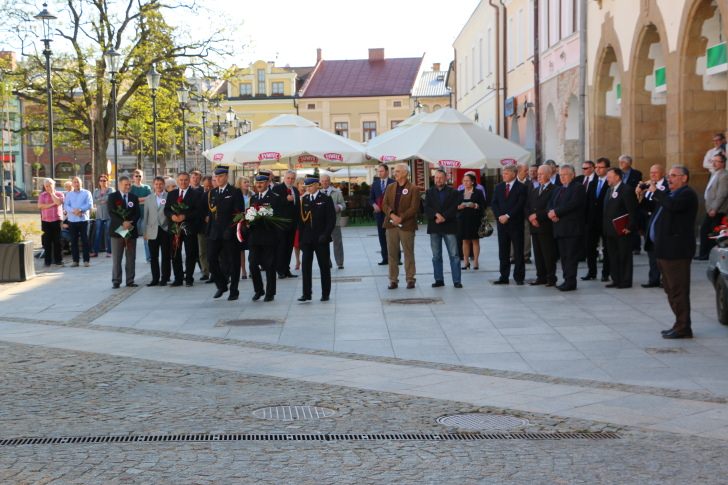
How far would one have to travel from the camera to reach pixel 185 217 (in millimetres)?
17234

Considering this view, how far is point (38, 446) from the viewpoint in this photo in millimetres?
6859

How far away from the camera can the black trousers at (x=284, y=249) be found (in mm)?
15922

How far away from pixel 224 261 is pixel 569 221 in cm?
506

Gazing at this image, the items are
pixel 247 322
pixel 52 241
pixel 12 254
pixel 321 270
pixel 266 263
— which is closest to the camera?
pixel 247 322

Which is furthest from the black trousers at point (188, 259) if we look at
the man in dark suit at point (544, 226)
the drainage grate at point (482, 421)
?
the drainage grate at point (482, 421)

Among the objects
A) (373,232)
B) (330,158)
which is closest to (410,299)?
(330,158)

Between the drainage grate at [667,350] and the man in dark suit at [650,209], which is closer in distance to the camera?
the drainage grate at [667,350]

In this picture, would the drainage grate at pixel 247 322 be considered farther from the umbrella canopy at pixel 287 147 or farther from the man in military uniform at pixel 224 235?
the umbrella canopy at pixel 287 147

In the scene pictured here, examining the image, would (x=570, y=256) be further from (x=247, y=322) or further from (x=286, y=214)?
(x=247, y=322)

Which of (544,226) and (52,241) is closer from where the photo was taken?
(544,226)

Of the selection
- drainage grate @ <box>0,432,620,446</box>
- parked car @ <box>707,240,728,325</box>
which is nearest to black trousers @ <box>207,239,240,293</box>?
parked car @ <box>707,240,728,325</box>

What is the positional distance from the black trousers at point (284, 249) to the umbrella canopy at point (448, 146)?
8.16 metres

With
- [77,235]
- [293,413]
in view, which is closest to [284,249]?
[77,235]

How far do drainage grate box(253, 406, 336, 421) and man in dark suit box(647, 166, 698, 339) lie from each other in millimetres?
4525
